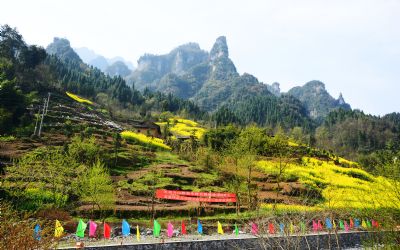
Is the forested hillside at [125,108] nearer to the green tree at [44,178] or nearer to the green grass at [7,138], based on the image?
the green grass at [7,138]

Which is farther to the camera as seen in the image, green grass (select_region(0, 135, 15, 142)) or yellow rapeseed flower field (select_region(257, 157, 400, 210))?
green grass (select_region(0, 135, 15, 142))

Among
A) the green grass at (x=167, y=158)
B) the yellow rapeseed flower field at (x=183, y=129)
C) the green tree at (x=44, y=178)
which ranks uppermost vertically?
the yellow rapeseed flower field at (x=183, y=129)

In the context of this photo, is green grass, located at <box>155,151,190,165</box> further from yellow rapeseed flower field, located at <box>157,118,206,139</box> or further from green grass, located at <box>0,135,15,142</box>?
yellow rapeseed flower field, located at <box>157,118,206,139</box>

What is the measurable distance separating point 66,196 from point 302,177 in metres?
26.4

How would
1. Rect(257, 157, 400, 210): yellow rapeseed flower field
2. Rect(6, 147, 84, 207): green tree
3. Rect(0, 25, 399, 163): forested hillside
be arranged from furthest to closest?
Rect(0, 25, 399, 163): forested hillside < Rect(257, 157, 400, 210): yellow rapeseed flower field < Rect(6, 147, 84, 207): green tree

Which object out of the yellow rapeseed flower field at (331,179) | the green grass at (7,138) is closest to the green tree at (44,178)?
the green grass at (7,138)

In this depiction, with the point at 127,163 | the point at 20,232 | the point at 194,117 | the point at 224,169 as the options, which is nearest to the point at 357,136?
the point at 194,117

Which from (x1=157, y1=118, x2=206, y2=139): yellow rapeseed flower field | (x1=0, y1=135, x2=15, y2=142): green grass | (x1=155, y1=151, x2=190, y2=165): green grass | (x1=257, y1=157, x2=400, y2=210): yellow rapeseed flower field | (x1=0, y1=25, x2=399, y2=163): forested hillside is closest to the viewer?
(x1=257, y1=157, x2=400, y2=210): yellow rapeseed flower field

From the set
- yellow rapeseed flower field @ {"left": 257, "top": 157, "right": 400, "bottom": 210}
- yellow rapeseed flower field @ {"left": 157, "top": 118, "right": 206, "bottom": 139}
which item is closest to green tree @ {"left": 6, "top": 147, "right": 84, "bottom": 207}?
yellow rapeseed flower field @ {"left": 257, "top": 157, "right": 400, "bottom": 210}

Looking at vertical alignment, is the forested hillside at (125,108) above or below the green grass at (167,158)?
above

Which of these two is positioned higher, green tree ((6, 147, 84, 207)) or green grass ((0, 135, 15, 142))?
green grass ((0, 135, 15, 142))

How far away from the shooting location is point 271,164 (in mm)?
45250

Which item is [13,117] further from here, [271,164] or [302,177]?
[302,177]

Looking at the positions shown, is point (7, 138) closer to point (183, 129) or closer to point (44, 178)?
point (44, 178)
